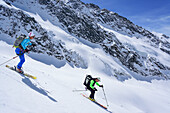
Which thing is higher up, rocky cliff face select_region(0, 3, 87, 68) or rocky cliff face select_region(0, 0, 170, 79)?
rocky cliff face select_region(0, 0, 170, 79)

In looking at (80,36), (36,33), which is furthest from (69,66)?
(80,36)

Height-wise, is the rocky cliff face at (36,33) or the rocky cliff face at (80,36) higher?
the rocky cliff face at (80,36)

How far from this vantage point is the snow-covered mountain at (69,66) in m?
4.98

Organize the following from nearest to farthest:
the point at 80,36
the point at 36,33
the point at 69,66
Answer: the point at 36,33 < the point at 69,66 < the point at 80,36

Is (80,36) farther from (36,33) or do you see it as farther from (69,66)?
(36,33)

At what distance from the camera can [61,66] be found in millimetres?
22406

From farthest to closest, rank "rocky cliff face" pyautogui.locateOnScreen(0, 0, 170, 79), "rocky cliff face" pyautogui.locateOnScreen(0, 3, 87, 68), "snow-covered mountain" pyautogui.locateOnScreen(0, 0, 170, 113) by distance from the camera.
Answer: "rocky cliff face" pyautogui.locateOnScreen(0, 0, 170, 79)
"rocky cliff face" pyautogui.locateOnScreen(0, 3, 87, 68)
"snow-covered mountain" pyautogui.locateOnScreen(0, 0, 170, 113)

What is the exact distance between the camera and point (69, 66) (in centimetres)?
2388

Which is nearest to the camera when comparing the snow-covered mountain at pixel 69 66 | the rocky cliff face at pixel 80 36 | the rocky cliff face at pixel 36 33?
the snow-covered mountain at pixel 69 66

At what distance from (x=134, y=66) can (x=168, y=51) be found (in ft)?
117

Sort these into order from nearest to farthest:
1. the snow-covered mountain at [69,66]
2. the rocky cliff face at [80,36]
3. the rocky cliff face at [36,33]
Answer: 1. the snow-covered mountain at [69,66]
2. the rocky cliff face at [36,33]
3. the rocky cliff face at [80,36]

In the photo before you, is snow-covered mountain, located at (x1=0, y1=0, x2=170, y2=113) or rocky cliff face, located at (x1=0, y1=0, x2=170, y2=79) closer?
snow-covered mountain, located at (x1=0, y1=0, x2=170, y2=113)

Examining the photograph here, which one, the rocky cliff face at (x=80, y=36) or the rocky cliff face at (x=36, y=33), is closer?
the rocky cliff face at (x=36, y=33)

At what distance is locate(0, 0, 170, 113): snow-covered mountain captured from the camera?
4984mm
